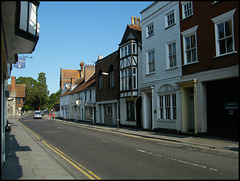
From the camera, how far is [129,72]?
23.9m

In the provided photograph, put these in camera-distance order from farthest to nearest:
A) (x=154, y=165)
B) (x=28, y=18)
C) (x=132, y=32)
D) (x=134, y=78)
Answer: (x=132, y=32) < (x=134, y=78) < (x=28, y=18) < (x=154, y=165)

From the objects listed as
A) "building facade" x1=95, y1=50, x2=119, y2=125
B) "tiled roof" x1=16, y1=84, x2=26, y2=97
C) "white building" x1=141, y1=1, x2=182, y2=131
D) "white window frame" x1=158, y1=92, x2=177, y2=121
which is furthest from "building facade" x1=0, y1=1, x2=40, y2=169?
Answer: "tiled roof" x1=16, y1=84, x2=26, y2=97

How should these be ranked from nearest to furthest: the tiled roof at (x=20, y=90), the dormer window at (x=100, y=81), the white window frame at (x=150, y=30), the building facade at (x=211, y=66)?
the building facade at (x=211, y=66) → the white window frame at (x=150, y=30) → the dormer window at (x=100, y=81) → the tiled roof at (x=20, y=90)

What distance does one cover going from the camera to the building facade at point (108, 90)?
27.6m

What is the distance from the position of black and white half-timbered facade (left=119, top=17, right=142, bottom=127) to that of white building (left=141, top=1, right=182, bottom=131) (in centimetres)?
178

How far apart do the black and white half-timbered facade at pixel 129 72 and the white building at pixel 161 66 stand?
1779 mm

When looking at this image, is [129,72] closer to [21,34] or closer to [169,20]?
[169,20]


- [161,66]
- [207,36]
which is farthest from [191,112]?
[207,36]

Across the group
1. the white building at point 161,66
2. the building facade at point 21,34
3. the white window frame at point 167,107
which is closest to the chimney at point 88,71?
the white building at point 161,66

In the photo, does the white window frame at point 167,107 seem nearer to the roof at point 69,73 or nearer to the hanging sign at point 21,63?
the hanging sign at point 21,63

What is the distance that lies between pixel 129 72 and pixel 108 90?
6.52 meters

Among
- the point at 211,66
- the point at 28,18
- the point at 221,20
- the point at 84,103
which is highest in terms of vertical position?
the point at 221,20

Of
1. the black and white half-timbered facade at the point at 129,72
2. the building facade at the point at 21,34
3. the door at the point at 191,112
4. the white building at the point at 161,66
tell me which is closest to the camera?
the building facade at the point at 21,34

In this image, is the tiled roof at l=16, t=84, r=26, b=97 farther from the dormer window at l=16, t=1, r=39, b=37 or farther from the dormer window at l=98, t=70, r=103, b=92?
the dormer window at l=16, t=1, r=39, b=37
